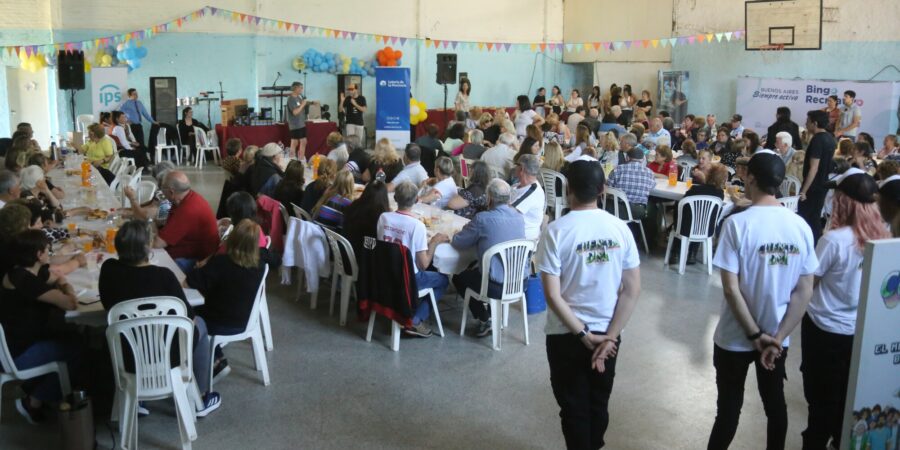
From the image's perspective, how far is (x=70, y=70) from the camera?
13.6m

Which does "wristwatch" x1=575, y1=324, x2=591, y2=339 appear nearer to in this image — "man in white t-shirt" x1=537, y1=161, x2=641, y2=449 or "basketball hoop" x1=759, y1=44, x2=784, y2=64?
"man in white t-shirt" x1=537, y1=161, x2=641, y2=449

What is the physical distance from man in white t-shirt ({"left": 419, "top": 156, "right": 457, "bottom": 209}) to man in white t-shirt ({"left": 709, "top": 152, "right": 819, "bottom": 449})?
3923mm

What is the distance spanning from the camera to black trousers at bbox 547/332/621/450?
326 cm

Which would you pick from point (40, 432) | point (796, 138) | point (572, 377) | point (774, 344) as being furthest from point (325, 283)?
point (796, 138)

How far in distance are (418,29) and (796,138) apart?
9124 millimetres

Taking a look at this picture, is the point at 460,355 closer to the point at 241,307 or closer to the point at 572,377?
the point at 241,307

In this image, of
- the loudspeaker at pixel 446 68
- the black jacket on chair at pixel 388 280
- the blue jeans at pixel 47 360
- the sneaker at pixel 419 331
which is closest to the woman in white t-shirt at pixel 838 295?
the black jacket on chair at pixel 388 280

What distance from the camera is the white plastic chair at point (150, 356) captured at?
3.75m

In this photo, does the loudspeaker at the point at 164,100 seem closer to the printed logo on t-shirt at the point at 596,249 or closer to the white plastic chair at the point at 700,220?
the white plastic chair at the point at 700,220

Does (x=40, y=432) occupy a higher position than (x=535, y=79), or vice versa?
(x=535, y=79)

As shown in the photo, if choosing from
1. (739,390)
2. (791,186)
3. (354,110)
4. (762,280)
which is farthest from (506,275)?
(354,110)

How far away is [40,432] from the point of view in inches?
165

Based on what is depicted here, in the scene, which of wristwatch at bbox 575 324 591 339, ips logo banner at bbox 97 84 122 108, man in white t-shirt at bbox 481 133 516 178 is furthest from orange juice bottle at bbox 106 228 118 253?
ips logo banner at bbox 97 84 122 108

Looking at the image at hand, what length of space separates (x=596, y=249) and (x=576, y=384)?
584mm
